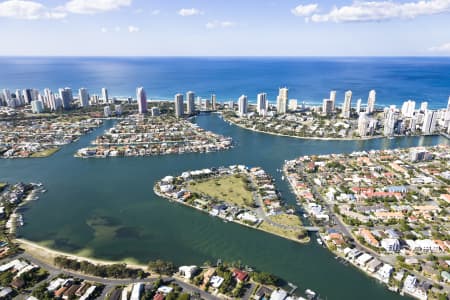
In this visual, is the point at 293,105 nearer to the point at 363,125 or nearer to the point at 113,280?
the point at 363,125

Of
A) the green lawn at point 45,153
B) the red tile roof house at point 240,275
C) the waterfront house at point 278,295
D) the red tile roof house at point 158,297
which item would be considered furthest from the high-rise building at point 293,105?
the red tile roof house at point 158,297

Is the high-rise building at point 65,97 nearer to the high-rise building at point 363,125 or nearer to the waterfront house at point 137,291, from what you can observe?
the waterfront house at point 137,291

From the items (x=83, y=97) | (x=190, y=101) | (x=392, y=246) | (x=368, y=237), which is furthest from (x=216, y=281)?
(x=83, y=97)

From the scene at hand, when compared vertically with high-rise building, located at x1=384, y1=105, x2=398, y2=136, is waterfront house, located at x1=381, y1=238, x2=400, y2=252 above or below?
below

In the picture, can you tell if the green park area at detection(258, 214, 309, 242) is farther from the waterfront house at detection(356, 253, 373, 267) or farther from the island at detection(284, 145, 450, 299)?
the waterfront house at detection(356, 253, 373, 267)

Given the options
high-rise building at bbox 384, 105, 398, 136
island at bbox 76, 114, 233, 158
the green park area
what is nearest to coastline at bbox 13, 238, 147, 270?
the green park area
